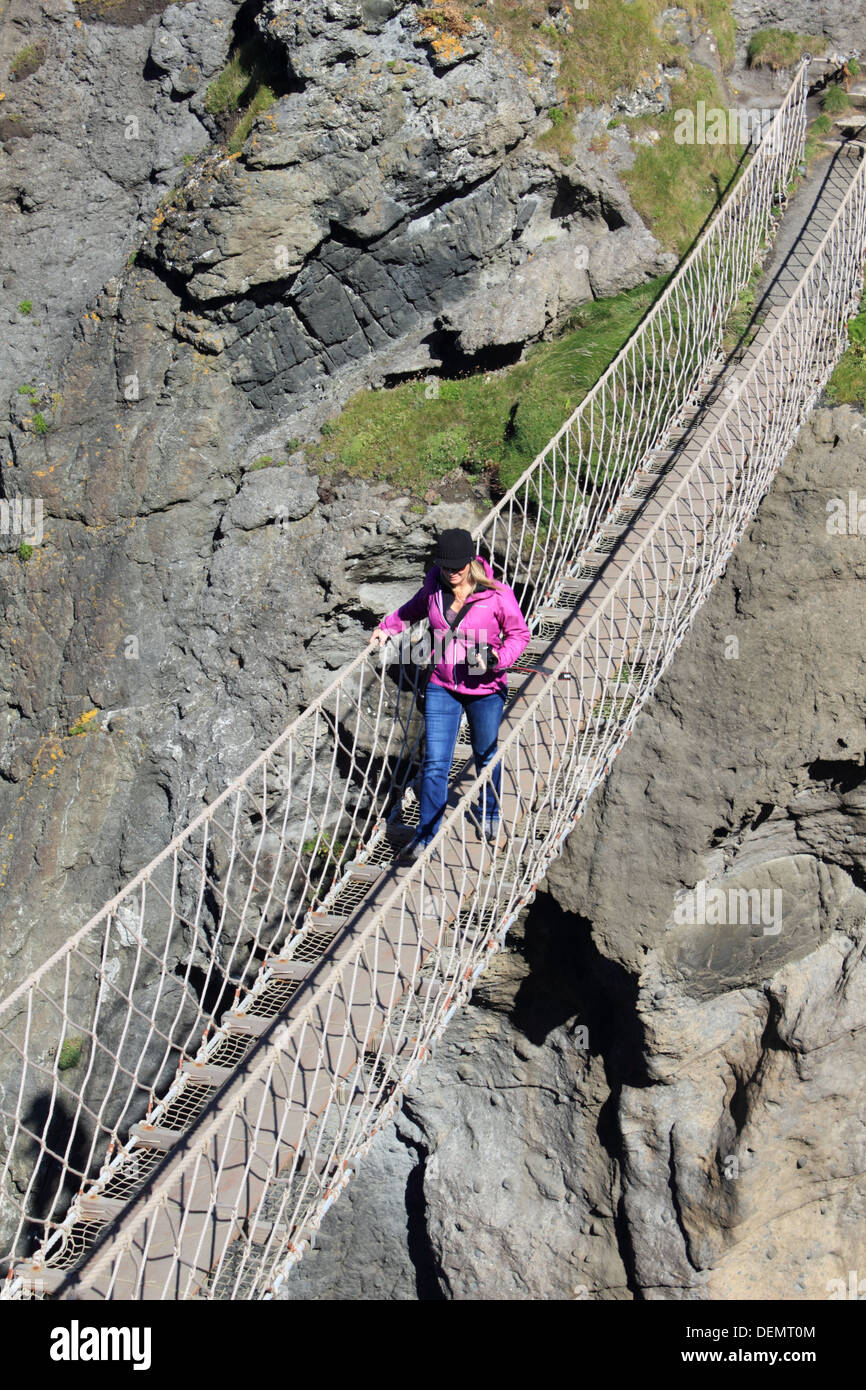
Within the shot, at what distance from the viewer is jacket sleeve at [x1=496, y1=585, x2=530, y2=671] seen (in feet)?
16.5

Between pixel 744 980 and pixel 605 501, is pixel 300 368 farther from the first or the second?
pixel 744 980

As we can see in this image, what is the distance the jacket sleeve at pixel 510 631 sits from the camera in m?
5.02

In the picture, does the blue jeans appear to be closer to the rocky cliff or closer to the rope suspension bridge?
the rope suspension bridge

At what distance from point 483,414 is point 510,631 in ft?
14.9

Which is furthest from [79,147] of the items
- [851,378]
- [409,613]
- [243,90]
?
[409,613]

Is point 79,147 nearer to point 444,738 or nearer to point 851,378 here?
point 851,378

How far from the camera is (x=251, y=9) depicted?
10.5 metres

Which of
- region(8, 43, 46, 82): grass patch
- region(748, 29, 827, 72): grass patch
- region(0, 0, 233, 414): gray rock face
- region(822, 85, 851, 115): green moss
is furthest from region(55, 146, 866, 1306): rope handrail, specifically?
region(8, 43, 46, 82): grass patch

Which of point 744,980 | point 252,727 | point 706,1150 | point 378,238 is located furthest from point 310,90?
point 706,1150

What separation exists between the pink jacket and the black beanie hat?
0.74 feet

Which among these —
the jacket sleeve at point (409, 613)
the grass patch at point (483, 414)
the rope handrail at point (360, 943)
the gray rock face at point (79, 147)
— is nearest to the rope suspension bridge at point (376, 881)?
the rope handrail at point (360, 943)

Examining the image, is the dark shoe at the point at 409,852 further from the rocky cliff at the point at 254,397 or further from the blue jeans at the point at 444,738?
the rocky cliff at the point at 254,397

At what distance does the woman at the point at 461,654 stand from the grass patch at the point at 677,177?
5.76 metres

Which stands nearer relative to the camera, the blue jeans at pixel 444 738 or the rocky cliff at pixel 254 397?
the blue jeans at pixel 444 738
